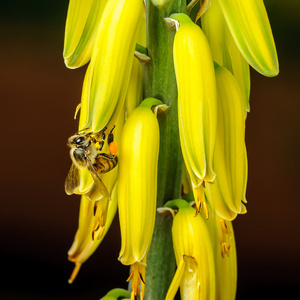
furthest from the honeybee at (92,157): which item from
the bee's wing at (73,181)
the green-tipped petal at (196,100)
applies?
the green-tipped petal at (196,100)

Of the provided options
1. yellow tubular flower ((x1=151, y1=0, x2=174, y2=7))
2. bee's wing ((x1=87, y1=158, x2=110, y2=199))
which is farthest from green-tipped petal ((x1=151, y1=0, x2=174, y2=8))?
bee's wing ((x1=87, y1=158, x2=110, y2=199))

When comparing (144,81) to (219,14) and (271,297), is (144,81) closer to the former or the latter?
(219,14)

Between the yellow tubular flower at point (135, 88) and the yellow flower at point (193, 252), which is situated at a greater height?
the yellow tubular flower at point (135, 88)

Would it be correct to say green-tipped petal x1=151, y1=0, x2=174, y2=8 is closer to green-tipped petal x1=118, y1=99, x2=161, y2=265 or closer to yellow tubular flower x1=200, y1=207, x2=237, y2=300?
green-tipped petal x1=118, y1=99, x2=161, y2=265

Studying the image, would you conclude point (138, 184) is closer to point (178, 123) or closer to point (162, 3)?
point (178, 123)

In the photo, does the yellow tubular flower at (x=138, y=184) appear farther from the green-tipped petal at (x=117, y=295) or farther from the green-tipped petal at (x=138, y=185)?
the green-tipped petal at (x=117, y=295)

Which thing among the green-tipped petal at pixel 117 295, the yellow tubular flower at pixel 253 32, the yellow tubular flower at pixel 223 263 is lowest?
the green-tipped petal at pixel 117 295

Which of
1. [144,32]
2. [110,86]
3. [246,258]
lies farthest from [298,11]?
[110,86]

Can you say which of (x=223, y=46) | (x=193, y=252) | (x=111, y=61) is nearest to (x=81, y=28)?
(x=111, y=61)

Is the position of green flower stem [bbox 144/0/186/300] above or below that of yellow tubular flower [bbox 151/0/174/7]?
below
